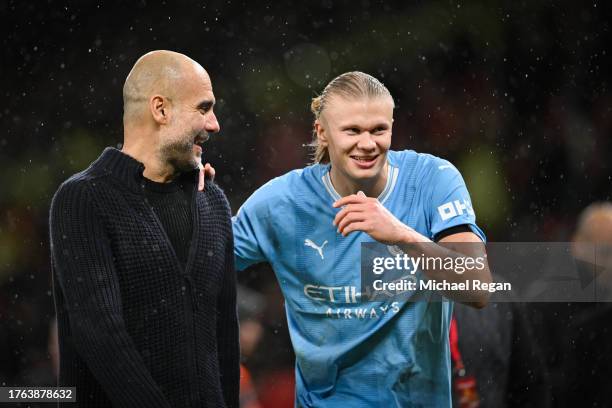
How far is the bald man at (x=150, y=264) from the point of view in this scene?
171cm

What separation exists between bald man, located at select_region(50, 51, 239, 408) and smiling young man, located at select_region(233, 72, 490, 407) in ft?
1.64

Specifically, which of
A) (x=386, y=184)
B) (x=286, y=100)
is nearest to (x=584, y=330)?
(x=286, y=100)

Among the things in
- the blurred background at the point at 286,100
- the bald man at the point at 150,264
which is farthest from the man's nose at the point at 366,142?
the blurred background at the point at 286,100

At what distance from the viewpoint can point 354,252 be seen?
2.52 metres

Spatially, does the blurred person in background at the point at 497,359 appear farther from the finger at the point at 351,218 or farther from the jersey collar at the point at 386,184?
the finger at the point at 351,218

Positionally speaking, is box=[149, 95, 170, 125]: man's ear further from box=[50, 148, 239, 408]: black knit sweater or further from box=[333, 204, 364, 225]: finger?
box=[333, 204, 364, 225]: finger

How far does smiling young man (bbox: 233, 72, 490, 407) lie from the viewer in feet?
7.88

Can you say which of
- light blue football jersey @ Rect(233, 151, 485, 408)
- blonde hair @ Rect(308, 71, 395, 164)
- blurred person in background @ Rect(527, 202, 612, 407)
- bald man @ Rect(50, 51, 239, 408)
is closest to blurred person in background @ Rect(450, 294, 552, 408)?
blurred person in background @ Rect(527, 202, 612, 407)

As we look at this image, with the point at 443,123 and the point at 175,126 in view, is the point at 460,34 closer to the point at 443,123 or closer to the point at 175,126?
the point at 443,123

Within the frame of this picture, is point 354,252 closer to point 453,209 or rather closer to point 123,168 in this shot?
point 453,209

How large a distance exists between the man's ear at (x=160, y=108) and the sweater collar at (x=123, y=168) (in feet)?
0.35

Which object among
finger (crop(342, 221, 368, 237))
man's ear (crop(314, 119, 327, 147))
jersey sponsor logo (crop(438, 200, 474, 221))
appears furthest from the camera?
man's ear (crop(314, 119, 327, 147))

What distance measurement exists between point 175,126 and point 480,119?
11.1 feet

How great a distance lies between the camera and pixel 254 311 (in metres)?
4.30
